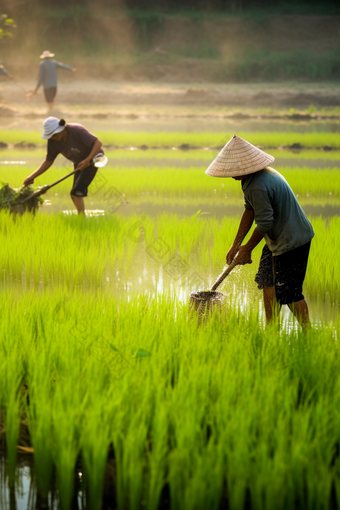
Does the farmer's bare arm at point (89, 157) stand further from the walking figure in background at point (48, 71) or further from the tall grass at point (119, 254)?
the walking figure in background at point (48, 71)

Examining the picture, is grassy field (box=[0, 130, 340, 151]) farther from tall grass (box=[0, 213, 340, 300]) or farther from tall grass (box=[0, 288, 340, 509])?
tall grass (box=[0, 288, 340, 509])

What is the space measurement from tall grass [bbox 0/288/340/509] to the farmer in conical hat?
0.24m

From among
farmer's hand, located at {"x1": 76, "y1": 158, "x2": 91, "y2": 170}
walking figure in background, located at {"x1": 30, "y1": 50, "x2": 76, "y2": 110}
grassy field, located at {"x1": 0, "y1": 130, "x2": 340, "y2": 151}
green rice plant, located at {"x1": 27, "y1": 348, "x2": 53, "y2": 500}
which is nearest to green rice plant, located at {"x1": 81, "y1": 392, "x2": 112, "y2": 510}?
green rice plant, located at {"x1": 27, "y1": 348, "x2": 53, "y2": 500}

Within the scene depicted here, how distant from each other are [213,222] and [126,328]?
3242 mm

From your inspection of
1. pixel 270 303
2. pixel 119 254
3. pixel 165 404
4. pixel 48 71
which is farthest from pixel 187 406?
pixel 48 71

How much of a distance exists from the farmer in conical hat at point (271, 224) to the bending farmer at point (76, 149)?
2.45 meters

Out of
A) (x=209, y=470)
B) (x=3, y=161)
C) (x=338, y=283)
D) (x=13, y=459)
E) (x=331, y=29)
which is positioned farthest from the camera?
(x=331, y=29)

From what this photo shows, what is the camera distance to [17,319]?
288cm

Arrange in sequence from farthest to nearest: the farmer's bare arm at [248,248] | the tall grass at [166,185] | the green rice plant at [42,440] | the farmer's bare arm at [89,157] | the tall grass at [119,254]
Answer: the tall grass at [166,185]
the farmer's bare arm at [89,157]
the tall grass at [119,254]
the farmer's bare arm at [248,248]
the green rice plant at [42,440]

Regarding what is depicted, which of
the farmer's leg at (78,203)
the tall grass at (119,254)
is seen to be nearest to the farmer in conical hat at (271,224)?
the tall grass at (119,254)

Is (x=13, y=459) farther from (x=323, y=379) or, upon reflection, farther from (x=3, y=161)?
(x=3, y=161)

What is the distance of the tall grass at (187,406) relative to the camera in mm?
1782

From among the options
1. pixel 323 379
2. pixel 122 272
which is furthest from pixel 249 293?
pixel 323 379

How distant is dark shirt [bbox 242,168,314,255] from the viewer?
278 centimetres
